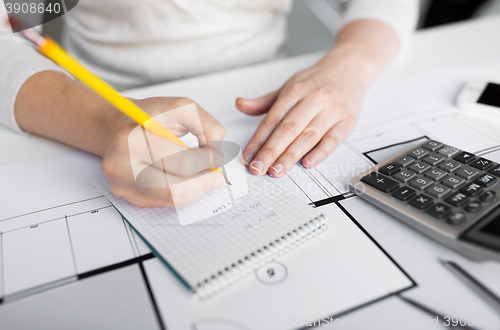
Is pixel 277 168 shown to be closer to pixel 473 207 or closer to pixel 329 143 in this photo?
pixel 329 143

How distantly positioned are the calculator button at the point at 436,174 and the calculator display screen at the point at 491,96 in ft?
0.77

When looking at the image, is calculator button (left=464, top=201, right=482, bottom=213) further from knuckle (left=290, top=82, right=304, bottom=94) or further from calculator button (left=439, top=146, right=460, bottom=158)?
knuckle (left=290, top=82, right=304, bottom=94)

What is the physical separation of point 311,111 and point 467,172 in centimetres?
20

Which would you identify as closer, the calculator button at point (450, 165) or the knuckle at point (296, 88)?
the calculator button at point (450, 165)

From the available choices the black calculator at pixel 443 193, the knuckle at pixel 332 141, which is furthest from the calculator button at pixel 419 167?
the knuckle at pixel 332 141

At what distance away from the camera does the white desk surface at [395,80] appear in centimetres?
53

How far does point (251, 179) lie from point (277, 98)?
0.17 m

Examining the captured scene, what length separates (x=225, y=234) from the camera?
0.33 metres

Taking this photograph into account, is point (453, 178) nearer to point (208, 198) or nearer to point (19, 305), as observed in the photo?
point (208, 198)

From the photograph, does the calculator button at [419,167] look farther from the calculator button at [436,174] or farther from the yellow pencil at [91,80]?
the yellow pencil at [91,80]

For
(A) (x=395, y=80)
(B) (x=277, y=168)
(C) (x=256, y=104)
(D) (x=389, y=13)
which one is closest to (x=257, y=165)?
(B) (x=277, y=168)

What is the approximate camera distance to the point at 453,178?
1.23ft

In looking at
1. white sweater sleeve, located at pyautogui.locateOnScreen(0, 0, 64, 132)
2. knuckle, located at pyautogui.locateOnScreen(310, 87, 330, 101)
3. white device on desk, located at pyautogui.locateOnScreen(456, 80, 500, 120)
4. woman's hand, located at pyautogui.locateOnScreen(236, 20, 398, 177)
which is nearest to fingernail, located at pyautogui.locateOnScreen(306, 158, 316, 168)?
woman's hand, located at pyautogui.locateOnScreen(236, 20, 398, 177)

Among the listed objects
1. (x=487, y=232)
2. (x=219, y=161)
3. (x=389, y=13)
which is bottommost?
(x=487, y=232)
